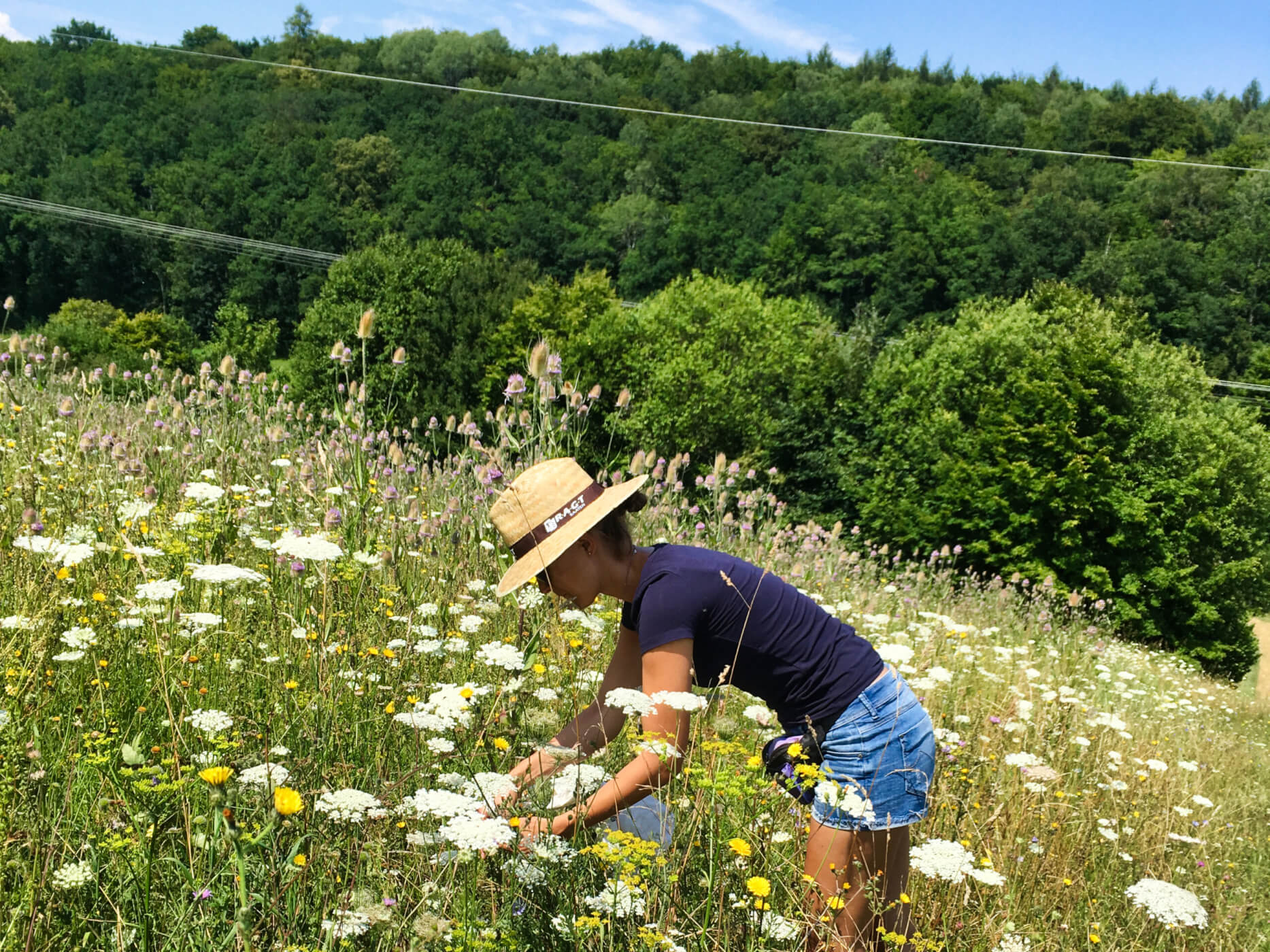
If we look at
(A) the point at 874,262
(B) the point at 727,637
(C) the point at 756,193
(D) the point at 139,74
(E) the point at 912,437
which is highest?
(D) the point at 139,74

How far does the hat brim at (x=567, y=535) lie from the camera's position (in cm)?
210

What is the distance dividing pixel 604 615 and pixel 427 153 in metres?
68.2

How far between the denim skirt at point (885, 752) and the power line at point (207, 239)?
59.8 m

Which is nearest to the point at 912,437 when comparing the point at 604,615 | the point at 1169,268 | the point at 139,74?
the point at 604,615

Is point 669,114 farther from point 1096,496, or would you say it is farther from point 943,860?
point 943,860

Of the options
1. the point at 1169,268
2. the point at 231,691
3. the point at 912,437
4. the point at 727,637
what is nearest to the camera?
the point at 727,637

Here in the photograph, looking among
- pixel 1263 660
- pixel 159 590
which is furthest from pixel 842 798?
pixel 1263 660

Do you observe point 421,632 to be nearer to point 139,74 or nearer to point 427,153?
point 427,153

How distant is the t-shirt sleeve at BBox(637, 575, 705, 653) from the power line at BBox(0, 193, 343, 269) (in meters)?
59.8

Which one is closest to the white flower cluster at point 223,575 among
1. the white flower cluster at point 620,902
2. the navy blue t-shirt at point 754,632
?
the navy blue t-shirt at point 754,632

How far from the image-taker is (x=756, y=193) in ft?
209

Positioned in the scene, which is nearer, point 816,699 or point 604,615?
point 816,699

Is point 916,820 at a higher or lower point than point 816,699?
lower

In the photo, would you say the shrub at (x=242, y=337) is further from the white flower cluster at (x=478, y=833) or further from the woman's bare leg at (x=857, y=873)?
the white flower cluster at (x=478, y=833)
